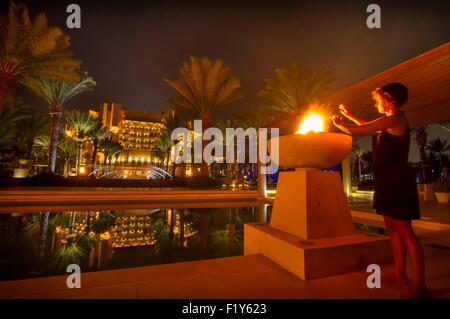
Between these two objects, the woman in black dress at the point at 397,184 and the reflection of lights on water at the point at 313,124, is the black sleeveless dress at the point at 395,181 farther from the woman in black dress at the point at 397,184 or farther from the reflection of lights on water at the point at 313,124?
the reflection of lights on water at the point at 313,124

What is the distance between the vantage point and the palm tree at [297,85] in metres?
16.2

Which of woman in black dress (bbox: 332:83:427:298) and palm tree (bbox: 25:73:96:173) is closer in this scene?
woman in black dress (bbox: 332:83:427:298)

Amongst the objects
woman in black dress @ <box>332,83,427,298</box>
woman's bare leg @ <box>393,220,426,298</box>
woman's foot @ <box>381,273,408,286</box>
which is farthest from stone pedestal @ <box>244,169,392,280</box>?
woman's bare leg @ <box>393,220,426,298</box>

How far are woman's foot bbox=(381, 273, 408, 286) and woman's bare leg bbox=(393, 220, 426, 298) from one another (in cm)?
22

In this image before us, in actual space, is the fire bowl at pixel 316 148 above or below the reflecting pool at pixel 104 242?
above

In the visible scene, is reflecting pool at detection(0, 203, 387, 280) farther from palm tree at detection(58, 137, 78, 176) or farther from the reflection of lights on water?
palm tree at detection(58, 137, 78, 176)

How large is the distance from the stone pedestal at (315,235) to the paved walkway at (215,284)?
0.12 meters

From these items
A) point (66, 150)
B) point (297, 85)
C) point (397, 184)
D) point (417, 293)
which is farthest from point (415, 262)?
point (66, 150)

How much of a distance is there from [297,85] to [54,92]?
2126 centimetres

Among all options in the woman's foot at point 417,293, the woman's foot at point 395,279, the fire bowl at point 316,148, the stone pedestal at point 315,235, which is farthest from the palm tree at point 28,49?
the woman's foot at point 417,293

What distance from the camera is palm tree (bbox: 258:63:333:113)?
1619cm

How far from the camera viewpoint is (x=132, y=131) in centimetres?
7994
